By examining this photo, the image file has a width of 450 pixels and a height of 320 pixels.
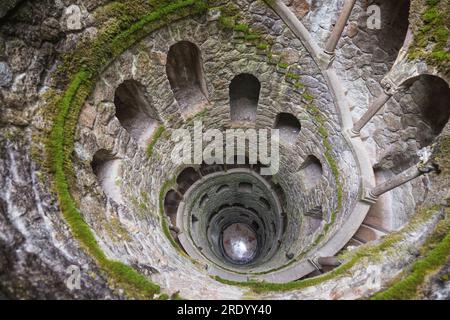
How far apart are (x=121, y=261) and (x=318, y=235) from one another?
6.10 metres

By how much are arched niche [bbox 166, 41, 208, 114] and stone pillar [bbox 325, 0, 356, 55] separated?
3.23m

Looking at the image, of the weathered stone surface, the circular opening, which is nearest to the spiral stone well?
the weathered stone surface

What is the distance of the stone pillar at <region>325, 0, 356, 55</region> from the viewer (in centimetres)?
657

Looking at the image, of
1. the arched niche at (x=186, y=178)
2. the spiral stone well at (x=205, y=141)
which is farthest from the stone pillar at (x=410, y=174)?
the arched niche at (x=186, y=178)

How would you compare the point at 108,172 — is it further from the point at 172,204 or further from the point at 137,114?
the point at 172,204

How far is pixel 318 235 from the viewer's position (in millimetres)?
8883

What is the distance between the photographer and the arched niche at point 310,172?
1019 cm

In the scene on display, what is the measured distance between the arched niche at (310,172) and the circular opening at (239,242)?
19.3 feet

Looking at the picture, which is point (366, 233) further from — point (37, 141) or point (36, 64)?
point (36, 64)

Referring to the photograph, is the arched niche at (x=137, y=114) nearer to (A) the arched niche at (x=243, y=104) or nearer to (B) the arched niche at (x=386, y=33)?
(A) the arched niche at (x=243, y=104)

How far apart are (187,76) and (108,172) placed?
3.67 metres

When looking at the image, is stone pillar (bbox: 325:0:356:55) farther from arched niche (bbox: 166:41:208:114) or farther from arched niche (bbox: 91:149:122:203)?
arched niche (bbox: 91:149:122:203)

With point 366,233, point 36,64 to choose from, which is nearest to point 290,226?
point 366,233

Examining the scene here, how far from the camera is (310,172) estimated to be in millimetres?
10461
